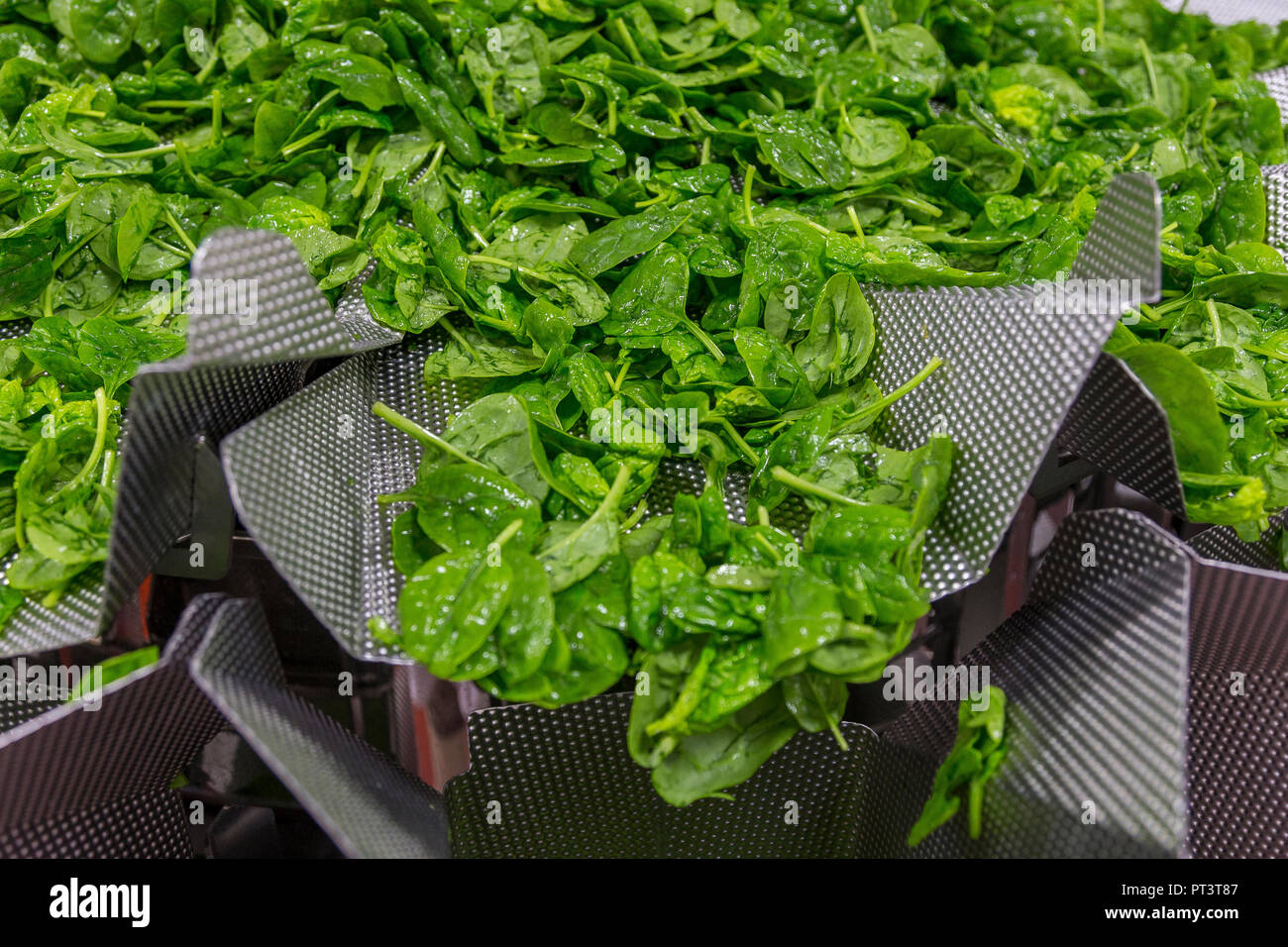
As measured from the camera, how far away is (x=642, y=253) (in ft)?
2.47

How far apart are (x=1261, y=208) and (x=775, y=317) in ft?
1.55

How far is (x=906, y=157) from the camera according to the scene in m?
0.85

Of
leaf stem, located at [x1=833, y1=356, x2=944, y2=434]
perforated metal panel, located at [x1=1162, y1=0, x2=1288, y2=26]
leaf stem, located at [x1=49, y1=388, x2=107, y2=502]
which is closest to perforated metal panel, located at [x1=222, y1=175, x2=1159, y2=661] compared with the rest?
leaf stem, located at [x1=833, y1=356, x2=944, y2=434]

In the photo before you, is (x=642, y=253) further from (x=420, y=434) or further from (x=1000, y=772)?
(x=1000, y=772)

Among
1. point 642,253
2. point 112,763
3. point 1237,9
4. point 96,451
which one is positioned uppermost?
point 1237,9

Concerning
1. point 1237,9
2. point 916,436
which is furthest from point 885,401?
point 1237,9

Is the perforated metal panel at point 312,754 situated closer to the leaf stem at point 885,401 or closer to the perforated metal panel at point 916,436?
the perforated metal panel at point 916,436

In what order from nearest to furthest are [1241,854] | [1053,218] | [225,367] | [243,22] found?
[225,367] < [1241,854] < [1053,218] < [243,22]

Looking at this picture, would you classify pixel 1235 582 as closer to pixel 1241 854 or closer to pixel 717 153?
pixel 1241 854

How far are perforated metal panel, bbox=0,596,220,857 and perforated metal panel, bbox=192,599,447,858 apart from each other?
36 millimetres

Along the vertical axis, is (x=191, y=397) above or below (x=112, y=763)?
above

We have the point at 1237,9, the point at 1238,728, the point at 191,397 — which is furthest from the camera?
the point at 1237,9

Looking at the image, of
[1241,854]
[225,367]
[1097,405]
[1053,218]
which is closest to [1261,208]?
[1053,218]

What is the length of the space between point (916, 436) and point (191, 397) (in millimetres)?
459
